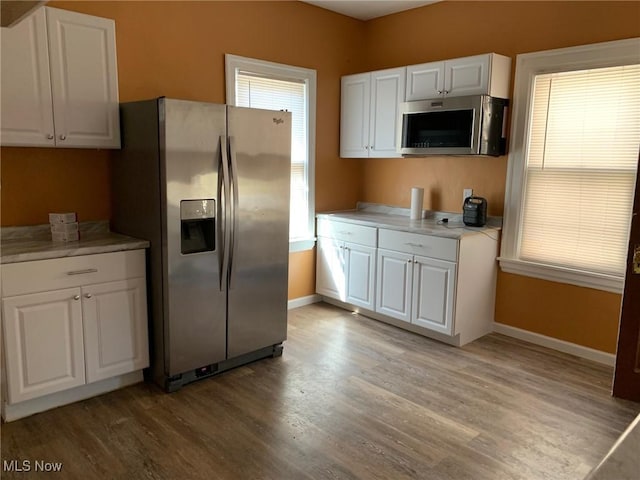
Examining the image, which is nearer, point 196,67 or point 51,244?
point 51,244

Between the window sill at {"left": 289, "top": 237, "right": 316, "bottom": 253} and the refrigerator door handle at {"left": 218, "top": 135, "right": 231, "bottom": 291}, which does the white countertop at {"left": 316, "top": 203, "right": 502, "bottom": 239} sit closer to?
the window sill at {"left": 289, "top": 237, "right": 316, "bottom": 253}

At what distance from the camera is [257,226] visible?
316 centimetres

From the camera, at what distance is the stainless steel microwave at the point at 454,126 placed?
11.6ft

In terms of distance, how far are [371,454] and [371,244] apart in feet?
6.58

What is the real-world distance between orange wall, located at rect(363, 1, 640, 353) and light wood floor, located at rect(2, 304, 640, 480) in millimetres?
352

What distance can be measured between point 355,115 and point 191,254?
233cm

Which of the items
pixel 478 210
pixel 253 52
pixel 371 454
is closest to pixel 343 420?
pixel 371 454

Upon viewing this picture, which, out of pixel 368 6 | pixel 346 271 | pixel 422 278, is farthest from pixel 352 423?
pixel 368 6

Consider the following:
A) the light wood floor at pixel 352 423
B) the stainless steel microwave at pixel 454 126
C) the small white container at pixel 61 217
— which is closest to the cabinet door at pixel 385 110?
the stainless steel microwave at pixel 454 126

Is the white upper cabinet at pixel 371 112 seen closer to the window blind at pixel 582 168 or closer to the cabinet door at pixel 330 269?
the cabinet door at pixel 330 269

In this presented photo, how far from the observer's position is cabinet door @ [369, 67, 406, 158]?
13.4ft

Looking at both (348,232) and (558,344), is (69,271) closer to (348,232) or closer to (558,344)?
(348,232)

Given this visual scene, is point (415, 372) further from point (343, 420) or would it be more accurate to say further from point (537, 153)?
point (537, 153)

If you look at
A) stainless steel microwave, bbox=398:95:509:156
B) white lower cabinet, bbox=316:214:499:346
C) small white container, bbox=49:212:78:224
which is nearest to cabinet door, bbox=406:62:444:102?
stainless steel microwave, bbox=398:95:509:156
